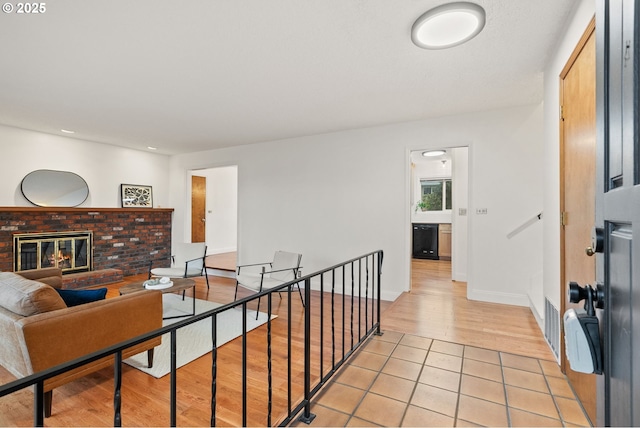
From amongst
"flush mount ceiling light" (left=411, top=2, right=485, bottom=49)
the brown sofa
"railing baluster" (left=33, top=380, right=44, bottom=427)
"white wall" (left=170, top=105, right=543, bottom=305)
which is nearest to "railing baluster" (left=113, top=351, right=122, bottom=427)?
"railing baluster" (left=33, top=380, right=44, bottom=427)

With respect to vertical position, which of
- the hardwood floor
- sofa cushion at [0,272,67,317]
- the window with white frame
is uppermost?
the window with white frame

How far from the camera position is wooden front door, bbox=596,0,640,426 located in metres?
0.54

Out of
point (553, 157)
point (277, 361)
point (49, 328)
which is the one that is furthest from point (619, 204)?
point (49, 328)

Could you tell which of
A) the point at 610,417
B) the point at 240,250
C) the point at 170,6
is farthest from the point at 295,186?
the point at 610,417

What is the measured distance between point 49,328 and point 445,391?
93.4 inches

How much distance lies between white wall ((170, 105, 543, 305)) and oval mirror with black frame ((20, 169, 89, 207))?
6.67 ft

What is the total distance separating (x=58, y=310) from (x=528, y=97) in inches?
177

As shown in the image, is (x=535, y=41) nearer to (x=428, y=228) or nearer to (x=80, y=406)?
(x=80, y=406)

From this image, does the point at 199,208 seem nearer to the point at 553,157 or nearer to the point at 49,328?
the point at 49,328

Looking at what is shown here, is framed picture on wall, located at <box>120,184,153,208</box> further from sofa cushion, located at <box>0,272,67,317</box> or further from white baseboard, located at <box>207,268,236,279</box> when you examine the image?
sofa cushion, located at <box>0,272,67,317</box>

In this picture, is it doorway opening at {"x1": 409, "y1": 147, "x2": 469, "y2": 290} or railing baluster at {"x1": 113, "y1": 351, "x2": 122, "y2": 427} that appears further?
doorway opening at {"x1": 409, "y1": 147, "x2": 469, "y2": 290}

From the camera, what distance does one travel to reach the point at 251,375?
2.21m

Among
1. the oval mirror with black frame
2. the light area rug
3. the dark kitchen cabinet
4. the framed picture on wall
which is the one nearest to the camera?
the light area rug

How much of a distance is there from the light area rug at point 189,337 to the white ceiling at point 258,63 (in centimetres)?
244
